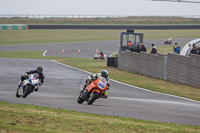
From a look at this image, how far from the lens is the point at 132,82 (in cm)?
2362

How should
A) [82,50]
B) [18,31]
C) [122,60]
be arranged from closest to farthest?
[122,60] < [82,50] < [18,31]

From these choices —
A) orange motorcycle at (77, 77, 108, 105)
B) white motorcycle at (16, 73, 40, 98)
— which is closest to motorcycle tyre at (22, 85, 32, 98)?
white motorcycle at (16, 73, 40, 98)

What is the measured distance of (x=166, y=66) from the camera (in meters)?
25.2

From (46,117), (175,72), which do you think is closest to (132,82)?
(175,72)

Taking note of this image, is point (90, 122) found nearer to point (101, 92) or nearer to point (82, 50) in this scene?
point (101, 92)

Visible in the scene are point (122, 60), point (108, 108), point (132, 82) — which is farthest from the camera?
point (122, 60)

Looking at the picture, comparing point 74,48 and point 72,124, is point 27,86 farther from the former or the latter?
point 74,48

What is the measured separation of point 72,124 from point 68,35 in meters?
65.7

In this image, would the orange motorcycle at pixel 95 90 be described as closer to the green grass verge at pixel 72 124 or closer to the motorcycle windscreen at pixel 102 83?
the motorcycle windscreen at pixel 102 83

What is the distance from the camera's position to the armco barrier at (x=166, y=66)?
2228 centimetres

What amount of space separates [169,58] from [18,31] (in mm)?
57542

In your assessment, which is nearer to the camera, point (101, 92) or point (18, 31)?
point (101, 92)

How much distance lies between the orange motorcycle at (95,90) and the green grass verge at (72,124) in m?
2.37

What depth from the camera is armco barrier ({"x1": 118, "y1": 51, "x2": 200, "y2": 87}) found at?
2228 centimetres
